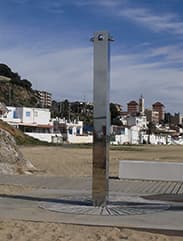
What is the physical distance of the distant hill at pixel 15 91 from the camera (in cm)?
11569

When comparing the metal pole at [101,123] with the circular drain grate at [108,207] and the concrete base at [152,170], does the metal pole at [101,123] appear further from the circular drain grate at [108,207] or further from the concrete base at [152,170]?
the concrete base at [152,170]

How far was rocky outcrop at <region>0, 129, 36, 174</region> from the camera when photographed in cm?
1717

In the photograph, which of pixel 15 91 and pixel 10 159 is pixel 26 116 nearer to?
pixel 15 91

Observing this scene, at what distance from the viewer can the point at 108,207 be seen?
906 cm

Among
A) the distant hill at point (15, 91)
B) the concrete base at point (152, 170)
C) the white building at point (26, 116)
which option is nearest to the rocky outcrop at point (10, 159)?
the concrete base at point (152, 170)

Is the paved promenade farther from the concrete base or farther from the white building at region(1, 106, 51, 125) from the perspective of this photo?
the white building at region(1, 106, 51, 125)

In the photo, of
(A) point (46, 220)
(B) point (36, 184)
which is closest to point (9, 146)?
(B) point (36, 184)

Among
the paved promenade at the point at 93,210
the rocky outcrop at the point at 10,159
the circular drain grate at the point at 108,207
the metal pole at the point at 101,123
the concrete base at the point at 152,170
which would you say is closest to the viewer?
the paved promenade at the point at 93,210

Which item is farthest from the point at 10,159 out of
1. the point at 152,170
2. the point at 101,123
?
the point at 101,123

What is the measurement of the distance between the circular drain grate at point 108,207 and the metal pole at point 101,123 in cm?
32

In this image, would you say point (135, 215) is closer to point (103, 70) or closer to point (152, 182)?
point (103, 70)

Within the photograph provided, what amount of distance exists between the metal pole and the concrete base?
5.73m

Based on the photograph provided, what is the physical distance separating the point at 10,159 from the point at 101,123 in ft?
31.1

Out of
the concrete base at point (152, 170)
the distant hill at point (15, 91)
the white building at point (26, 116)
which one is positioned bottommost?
the concrete base at point (152, 170)
